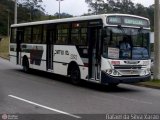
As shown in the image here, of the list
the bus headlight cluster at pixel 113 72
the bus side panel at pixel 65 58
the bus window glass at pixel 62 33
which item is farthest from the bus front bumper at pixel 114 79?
the bus window glass at pixel 62 33

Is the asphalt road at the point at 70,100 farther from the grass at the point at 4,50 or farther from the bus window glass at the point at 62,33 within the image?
the grass at the point at 4,50

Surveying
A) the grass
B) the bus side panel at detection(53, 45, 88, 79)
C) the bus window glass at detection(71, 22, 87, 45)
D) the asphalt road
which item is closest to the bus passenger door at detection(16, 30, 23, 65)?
the bus side panel at detection(53, 45, 88, 79)

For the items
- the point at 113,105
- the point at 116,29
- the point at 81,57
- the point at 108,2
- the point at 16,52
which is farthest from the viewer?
the point at 108,2

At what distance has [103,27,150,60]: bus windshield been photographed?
16688mm

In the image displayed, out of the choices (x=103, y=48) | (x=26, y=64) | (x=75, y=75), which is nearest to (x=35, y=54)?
(x=26, y=64)

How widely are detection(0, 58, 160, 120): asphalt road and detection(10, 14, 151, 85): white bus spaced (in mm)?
666

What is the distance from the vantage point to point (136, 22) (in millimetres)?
17656

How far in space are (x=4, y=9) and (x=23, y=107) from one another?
123644mm

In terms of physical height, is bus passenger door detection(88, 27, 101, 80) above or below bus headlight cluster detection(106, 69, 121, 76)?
above

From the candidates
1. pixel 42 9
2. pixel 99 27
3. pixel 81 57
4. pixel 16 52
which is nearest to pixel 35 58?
pixel 16 52

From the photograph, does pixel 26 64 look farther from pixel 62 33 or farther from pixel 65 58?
pixel 65 58

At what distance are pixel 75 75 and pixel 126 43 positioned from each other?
Result: 3084 millimetres

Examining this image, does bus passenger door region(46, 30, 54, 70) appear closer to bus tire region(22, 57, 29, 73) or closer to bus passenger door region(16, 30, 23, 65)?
bus tire region(22, 57, 29, 73)

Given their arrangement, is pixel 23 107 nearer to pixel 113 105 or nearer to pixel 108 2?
pixel 113 105
